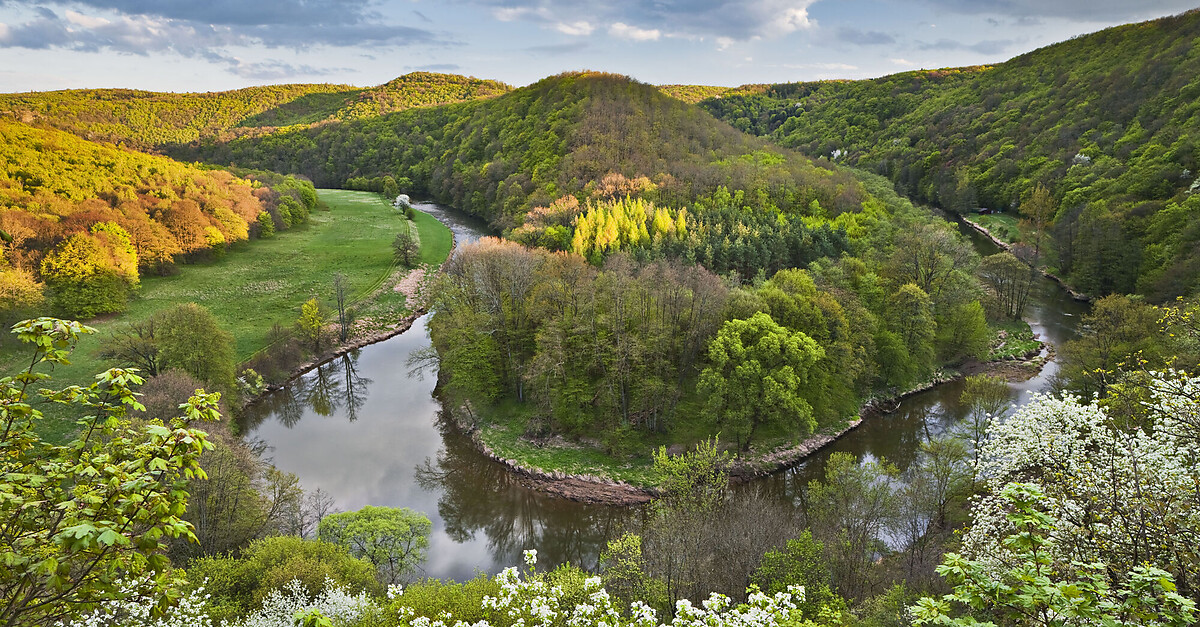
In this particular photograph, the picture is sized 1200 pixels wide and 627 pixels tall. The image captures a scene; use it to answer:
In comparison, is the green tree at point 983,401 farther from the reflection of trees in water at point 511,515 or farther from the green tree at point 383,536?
the green tree at point 383,536

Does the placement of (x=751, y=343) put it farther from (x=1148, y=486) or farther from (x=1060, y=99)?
(x=1060, y=99)

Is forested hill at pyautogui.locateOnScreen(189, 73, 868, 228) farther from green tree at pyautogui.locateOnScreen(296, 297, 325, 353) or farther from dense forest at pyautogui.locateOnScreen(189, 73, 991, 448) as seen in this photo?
green tree at pyautogui.locateOnScreen(296, 297, 325, 353)

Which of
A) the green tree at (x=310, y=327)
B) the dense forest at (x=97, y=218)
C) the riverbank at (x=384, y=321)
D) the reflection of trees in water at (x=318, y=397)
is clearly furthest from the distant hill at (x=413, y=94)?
the reflection of trees in water at (x=318, y=397)

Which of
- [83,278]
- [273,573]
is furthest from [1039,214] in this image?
[83,278]

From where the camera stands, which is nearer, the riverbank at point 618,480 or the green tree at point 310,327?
the riverbank at point 618,480

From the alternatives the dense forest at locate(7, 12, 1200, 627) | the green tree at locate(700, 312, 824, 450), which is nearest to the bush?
the dense forest at locate(7, 12, 1200, 627)

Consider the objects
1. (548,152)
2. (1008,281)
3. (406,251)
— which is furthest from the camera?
(548,152)

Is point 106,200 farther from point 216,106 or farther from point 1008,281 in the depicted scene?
point 216,106
